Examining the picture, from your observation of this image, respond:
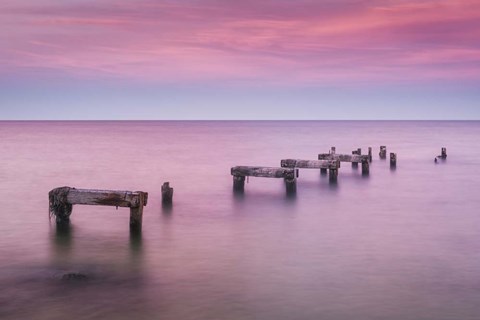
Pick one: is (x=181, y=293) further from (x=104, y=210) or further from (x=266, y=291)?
(x=104, y=210)

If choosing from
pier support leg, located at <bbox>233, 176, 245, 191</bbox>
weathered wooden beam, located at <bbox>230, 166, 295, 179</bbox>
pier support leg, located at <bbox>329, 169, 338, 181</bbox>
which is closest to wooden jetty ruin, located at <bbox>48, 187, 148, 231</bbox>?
weathered wooden beam, located at <bbox>230, 166, 295, 179</bbox>

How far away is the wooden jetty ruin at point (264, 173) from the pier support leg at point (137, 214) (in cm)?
790

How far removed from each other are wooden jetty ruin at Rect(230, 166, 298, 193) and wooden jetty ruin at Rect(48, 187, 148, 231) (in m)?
8.09

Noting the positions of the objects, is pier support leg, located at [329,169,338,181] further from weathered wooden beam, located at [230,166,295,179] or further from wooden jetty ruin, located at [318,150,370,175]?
weathered wooden beam, located at [230,166,295,179]

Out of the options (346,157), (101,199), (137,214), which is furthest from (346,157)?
(101,199)

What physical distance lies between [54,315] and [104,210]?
36.7 feet

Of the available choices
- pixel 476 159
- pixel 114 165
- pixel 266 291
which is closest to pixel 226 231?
pixel 266 291

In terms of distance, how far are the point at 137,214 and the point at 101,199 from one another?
4.17 feet

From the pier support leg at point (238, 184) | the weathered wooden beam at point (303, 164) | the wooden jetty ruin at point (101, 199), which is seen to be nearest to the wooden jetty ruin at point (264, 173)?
the pier support leg at point (238, 184)

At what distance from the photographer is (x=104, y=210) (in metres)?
21.2

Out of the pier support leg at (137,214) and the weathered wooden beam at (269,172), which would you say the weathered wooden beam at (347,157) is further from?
the pier support leg at (137,214)

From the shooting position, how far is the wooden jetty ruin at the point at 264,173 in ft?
76.8

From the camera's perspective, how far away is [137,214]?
1622 centimetres

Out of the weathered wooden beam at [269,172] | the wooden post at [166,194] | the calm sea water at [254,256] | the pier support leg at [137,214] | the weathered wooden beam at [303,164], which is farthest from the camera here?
the weathered wooden beam at [303,164]
